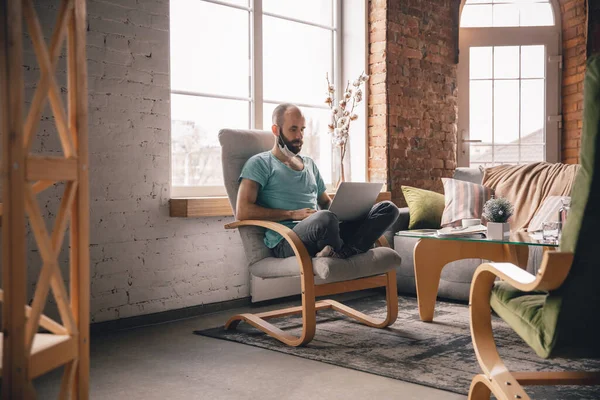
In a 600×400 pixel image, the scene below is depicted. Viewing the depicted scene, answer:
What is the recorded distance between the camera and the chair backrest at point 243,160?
329 cm

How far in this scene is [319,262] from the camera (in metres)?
2.98

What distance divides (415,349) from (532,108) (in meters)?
3.39

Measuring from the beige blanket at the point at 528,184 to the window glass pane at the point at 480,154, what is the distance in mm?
1141

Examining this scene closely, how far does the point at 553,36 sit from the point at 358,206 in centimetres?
347

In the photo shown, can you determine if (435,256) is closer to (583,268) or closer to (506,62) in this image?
(583,268)

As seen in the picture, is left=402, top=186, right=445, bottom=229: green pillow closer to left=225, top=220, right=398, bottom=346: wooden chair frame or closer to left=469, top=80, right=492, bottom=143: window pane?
left=225, top=220, right=398, bottom=346: wooden chair frame

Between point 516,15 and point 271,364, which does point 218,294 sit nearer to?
point 271,364

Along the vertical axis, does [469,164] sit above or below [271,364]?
above

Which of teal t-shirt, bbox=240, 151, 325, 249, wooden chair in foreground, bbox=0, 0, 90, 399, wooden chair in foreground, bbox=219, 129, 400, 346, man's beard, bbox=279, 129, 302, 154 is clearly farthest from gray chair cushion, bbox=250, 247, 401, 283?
wooden chair in foreground, bbox=0, 0, 90, 399

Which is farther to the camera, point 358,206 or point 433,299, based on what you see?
point 433,299

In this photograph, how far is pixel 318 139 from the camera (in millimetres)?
4934

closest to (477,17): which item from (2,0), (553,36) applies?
(553,36)

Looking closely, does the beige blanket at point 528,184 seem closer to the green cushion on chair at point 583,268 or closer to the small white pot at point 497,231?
the small white pot at point 497,231

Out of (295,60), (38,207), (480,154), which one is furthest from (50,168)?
(480,154)
